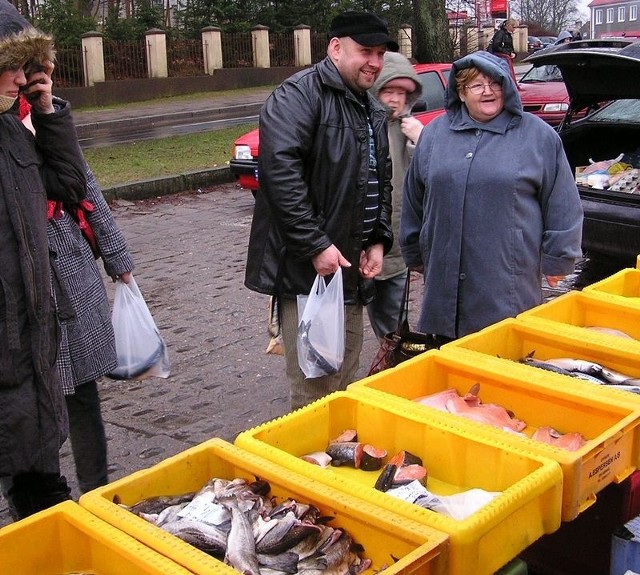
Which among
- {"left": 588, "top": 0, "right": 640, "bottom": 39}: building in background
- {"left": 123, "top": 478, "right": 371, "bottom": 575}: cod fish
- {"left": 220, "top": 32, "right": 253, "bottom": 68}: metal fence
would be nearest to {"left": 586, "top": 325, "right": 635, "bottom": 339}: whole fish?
{"left": 123, "top": 478, "right": 371, "bottom": 575}: cod fish

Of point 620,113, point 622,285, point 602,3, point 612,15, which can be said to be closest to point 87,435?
point 622,285

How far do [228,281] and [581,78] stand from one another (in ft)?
11.1

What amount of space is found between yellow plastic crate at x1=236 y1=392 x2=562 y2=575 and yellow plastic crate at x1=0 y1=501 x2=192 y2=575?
0.53 m

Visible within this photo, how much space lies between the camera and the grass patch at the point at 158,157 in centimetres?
1238

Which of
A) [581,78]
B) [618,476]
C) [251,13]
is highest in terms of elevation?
[251,13]

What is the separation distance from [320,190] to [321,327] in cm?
57

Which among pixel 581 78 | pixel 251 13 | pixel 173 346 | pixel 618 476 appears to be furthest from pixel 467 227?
pixel 251 13

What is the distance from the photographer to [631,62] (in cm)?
625

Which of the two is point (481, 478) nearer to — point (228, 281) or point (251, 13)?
point (228, 281)

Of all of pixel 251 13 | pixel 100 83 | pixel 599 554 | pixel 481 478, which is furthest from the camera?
pixel 251 13

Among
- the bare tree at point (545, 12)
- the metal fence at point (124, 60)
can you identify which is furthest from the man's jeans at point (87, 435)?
the bare tree at point (545, 12)

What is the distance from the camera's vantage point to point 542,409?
117 inches

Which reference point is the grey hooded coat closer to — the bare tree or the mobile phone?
the mobile phone

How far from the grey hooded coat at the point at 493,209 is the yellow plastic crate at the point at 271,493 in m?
1.72
